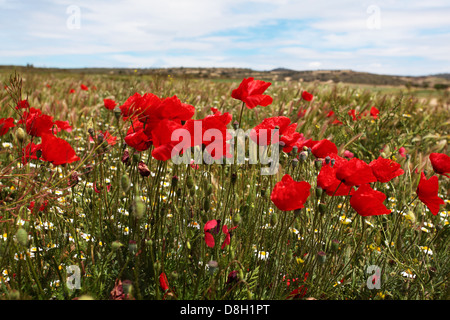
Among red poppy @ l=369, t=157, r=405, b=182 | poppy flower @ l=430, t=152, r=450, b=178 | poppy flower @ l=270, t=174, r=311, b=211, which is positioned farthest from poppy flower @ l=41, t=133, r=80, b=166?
poppy flower @ l=430, t=152, r=450, b=178

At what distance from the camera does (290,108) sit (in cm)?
568

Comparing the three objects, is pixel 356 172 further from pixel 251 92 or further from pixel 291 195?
pixel 251 92

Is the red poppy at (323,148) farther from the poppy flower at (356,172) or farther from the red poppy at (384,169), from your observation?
the poppy flower at (356,172)

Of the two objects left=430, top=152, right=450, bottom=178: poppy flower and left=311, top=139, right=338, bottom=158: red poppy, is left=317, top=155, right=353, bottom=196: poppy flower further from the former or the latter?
left=430, top=152, right=450, bottom=178: poppy flower

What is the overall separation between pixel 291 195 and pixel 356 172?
31cm

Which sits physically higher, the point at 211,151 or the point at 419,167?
the point at 211,151

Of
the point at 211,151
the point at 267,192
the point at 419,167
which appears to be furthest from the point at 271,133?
the point at 419,167

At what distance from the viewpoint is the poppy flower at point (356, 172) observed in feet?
4.72

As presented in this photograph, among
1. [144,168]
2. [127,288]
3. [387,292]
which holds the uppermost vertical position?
[144,168]

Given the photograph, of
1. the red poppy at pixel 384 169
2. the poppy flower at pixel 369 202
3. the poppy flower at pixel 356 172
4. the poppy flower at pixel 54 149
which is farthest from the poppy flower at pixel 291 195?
the poppy flower at pixel 54 149

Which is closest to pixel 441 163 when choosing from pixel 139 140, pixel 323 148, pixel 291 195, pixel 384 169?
pixel 384 169
